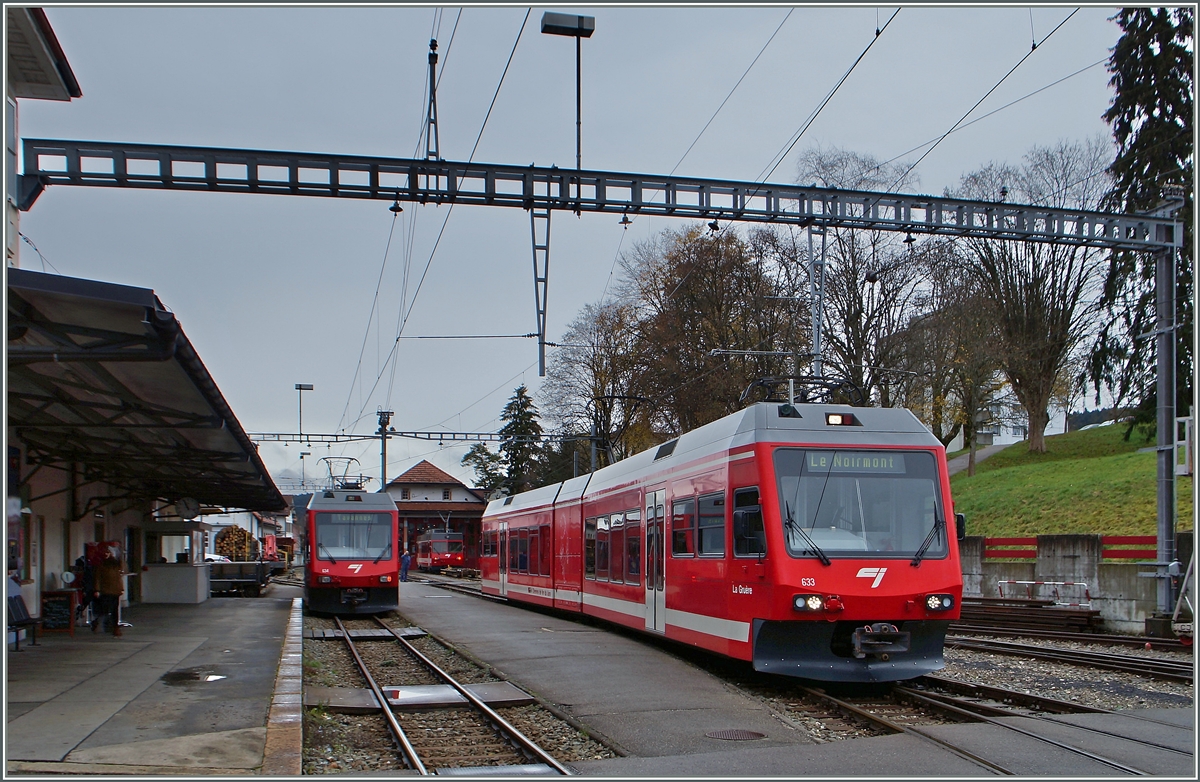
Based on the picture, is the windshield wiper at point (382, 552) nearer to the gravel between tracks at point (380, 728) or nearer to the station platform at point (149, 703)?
the station platform at point (149, 703)

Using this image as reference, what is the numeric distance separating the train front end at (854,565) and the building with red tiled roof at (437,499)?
81.9 meters

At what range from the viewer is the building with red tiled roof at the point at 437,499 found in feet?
304

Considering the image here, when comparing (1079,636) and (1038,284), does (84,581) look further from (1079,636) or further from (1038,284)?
(1038,284)

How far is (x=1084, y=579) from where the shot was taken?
20.2 m

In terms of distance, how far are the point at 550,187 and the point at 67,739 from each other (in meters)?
10.2

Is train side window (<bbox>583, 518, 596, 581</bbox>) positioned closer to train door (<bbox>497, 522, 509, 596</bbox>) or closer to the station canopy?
the station canopy

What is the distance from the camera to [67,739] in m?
7.91

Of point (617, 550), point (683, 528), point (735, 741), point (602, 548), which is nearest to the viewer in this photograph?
point (735, 741)

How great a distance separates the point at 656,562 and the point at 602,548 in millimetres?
3583

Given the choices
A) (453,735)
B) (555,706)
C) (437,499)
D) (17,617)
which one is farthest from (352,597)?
(437,499)

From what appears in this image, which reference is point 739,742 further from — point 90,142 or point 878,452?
point 90,142

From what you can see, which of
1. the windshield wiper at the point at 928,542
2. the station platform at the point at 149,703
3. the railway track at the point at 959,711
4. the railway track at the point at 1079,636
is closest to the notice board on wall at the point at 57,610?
the station platform at the point at 149,703

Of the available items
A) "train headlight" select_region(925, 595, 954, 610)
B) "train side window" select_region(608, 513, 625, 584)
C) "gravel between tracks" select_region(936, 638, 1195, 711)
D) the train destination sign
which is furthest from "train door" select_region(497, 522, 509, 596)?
"train headlight" select_region(925, 595, 954, 610)

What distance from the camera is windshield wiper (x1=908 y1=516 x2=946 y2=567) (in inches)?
430
